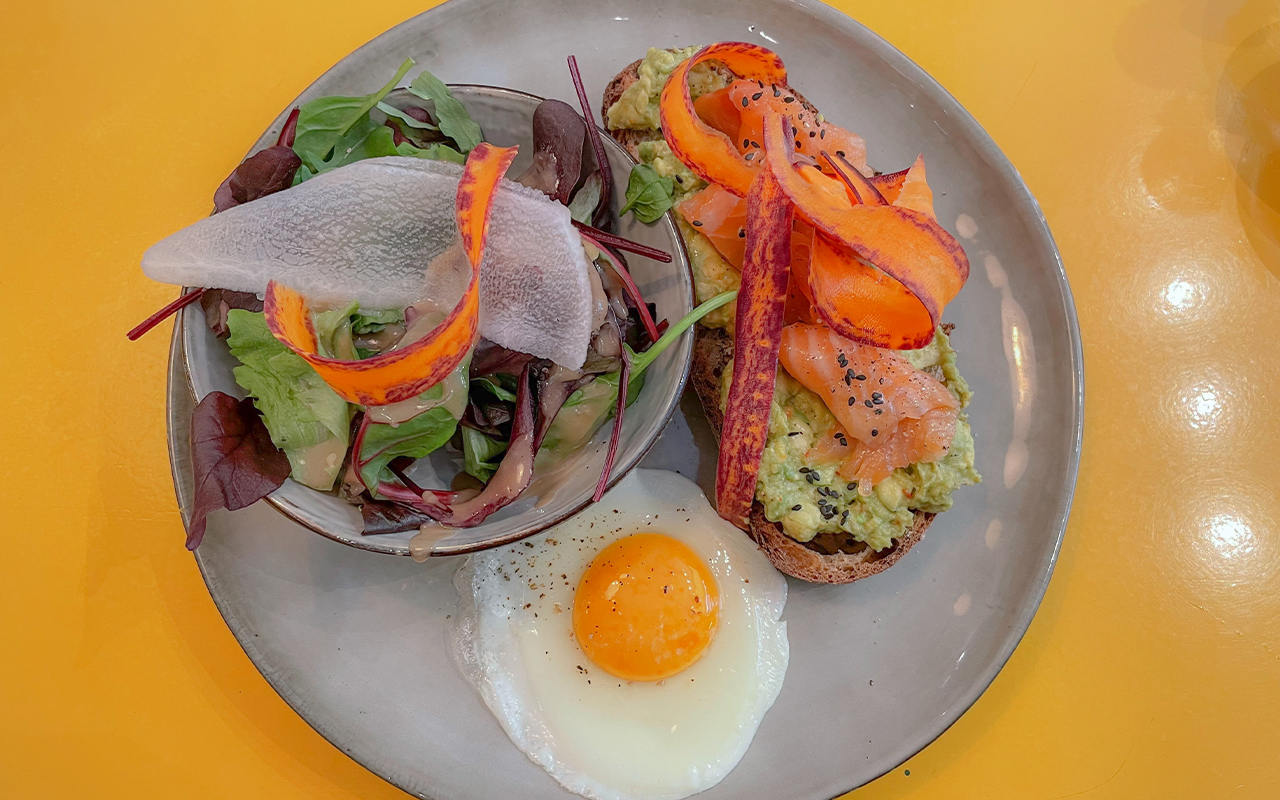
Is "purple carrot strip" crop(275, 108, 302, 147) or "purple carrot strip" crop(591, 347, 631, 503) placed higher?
"purple carrot strip" crop(275, 108, 302, 147)

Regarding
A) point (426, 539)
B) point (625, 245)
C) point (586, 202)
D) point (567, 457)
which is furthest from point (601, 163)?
point (426, 539)

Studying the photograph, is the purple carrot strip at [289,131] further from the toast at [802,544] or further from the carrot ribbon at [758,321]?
the carrot ribbon at [758,321]

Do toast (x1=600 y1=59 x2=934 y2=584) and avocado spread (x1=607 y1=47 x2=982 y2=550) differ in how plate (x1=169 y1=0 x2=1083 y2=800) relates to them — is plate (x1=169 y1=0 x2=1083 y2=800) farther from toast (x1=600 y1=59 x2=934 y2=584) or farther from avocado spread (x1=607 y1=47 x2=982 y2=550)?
avocado spread (x1=607 y1=47 x2=982 y2=550)

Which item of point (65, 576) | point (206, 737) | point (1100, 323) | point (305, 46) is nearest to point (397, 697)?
point (206, 737)

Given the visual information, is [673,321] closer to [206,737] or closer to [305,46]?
[305,46]

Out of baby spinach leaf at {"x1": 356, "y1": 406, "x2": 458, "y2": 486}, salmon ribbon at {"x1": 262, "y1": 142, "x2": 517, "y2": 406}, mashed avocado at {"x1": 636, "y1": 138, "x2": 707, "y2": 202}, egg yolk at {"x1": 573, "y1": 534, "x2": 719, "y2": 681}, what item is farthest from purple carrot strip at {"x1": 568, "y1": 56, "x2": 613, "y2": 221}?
egg yolk at {"x1": 573, "y1": 534, "x2": 719, "y2": 681}

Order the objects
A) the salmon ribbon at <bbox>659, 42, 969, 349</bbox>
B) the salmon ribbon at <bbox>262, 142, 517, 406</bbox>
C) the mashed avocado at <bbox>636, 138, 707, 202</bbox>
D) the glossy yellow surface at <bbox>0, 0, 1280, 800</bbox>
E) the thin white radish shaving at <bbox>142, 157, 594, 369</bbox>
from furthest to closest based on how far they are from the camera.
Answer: the glossy yellow surface at <bbox>0, 0, 1280, 800</bbox> → the mashed avocado at <bbox>636, 138, 707, 202</bbox> → the salmon ribbon at <bbox>659, 42, 969, 349</bbox> → the thin white radish shaving at <bbox>142, 157, 594, 369</bbox> → the salmon ribbon at <bbox>262, 142, 517, 406</bbox>

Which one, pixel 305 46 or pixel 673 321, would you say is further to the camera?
pixel 305 46
